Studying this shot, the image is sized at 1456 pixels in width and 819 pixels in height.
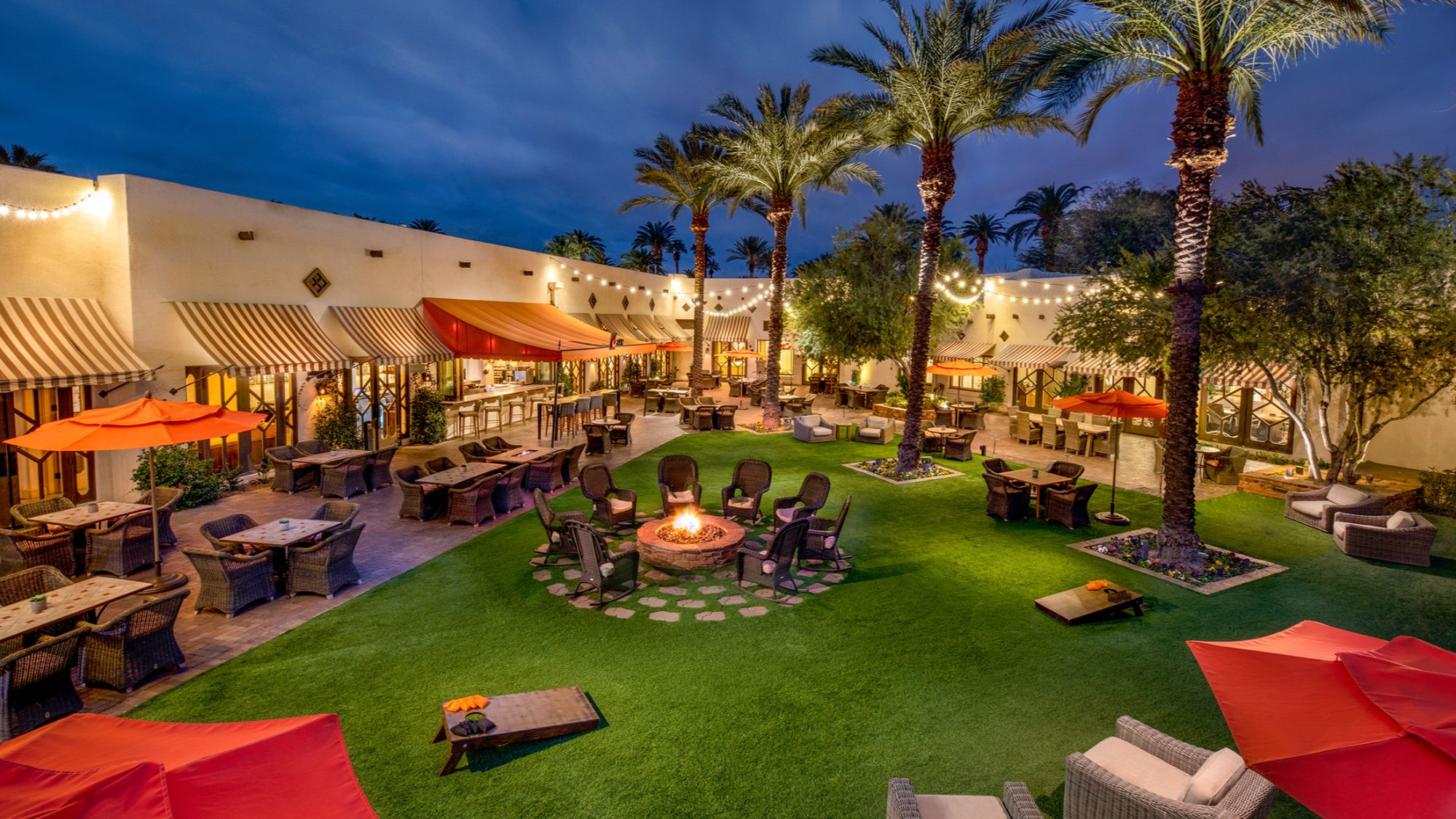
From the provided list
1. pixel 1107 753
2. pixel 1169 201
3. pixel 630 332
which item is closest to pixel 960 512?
pixel 1107 753

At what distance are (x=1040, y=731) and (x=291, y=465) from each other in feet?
45.6

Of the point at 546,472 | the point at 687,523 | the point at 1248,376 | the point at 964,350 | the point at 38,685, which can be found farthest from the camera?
the point at 964,350

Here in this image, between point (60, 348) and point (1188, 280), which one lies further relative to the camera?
point (60, 348)

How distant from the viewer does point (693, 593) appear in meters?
9.15

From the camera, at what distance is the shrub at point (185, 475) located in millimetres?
12258

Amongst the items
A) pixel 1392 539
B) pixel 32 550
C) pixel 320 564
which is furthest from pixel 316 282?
pixel 1392 539

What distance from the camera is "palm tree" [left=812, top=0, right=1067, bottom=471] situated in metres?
14.1

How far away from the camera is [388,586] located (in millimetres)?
9211

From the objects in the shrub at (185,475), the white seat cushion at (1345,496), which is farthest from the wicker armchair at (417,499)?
the white seat cushion at (1345,496)

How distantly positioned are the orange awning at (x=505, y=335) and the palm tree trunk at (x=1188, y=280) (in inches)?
539

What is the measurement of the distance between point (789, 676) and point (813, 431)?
14.3 metres

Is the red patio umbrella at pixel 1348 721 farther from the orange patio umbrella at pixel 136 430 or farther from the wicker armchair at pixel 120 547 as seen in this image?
the wicker armchair at pixel 120 547

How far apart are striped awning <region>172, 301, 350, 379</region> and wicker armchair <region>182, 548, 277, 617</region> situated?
6.71 metres

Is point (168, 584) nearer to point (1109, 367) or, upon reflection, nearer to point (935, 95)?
point (935, 95)
